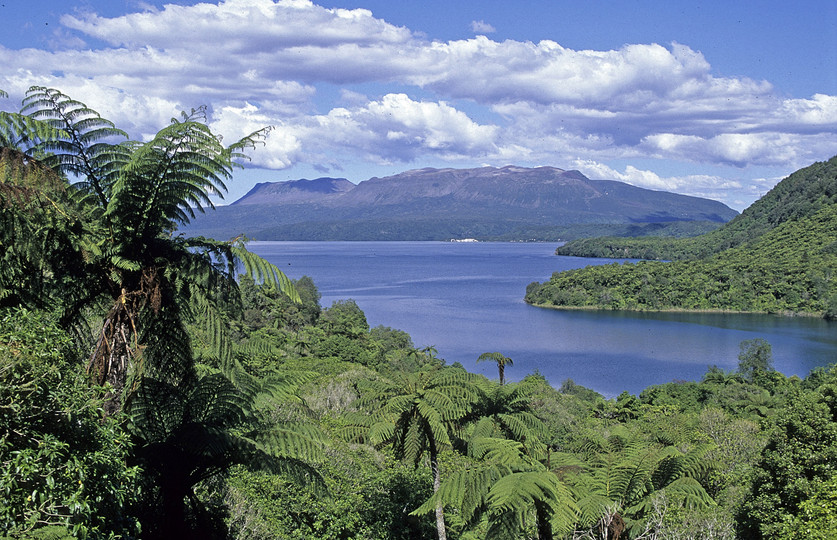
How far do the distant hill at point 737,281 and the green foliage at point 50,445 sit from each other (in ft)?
288

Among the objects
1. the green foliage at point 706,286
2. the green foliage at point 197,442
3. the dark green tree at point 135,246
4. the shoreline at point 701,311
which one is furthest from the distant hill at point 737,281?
the dark green tree at point 135,246

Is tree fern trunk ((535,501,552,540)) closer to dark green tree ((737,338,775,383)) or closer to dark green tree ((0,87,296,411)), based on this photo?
dark green tree ((0,87,296,411))

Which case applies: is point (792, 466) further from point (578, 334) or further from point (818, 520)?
point (578, 334)

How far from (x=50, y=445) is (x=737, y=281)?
9890cm

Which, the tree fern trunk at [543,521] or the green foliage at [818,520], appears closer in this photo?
the tree fern trunk at [543,521]

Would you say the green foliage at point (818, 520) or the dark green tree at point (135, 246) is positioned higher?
the dark green tree at point (135, 246)

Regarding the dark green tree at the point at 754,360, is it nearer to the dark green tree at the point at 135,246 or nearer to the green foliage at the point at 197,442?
the green foliage at the point at 197,442

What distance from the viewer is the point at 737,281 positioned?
299 feet

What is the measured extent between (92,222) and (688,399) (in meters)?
33.3

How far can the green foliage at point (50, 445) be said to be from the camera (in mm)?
3346

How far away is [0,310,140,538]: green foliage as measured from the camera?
11.0ft

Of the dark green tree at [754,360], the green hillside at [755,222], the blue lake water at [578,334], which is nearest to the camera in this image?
the dark green tree at [754,360]

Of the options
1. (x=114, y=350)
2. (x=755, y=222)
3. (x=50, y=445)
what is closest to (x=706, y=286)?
(x=755, y=222)

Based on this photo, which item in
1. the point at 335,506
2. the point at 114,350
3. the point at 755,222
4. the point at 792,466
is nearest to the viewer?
the point at 114,350
